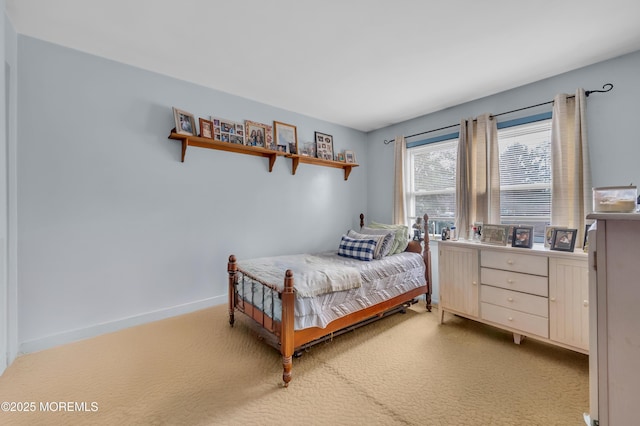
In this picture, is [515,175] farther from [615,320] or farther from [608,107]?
[615,320]

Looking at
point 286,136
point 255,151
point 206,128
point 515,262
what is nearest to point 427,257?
point 515,262

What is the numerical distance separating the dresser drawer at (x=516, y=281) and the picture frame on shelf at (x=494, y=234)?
0.30 m

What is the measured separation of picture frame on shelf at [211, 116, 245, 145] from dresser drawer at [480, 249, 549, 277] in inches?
118

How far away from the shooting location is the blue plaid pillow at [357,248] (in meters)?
3.05

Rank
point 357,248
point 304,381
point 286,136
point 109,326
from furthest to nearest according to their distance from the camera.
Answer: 1. point 286,136
2. point 357,248
3. point 109,326
4. point 304,381

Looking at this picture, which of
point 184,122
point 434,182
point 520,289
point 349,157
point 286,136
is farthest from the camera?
point 349,157

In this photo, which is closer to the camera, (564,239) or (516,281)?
(564,239)

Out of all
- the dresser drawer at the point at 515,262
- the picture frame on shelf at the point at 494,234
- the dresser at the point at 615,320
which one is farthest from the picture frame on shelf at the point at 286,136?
the dresser at the point at 615,320

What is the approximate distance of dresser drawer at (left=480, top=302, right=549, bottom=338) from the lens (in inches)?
89.2

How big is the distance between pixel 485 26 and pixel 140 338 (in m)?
3.94

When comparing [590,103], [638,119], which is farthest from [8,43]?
[638,119]

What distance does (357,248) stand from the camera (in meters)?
3.18

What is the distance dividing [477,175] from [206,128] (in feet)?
10.6

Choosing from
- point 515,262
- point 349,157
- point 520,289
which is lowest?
point 520,289
